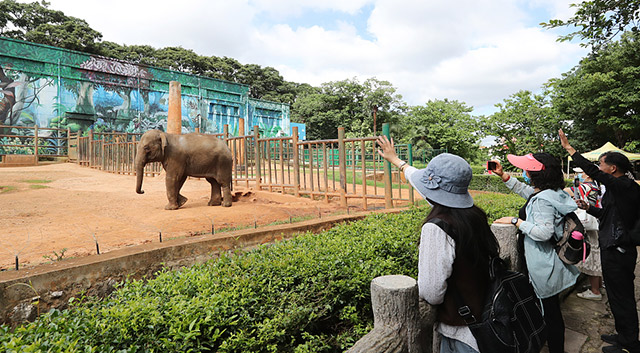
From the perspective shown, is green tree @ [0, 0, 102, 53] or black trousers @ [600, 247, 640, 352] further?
green tree @ [0, 0, 102, 53]

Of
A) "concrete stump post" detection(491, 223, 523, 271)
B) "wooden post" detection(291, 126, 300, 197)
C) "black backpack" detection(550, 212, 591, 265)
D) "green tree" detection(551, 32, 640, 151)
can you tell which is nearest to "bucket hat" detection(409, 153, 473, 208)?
"black backpack" detection(550, 212, 591, 265)

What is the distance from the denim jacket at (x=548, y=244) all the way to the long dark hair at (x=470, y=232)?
3.35 feet

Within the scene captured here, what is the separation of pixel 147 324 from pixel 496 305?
173 centimetres

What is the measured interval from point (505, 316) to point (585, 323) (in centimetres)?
293

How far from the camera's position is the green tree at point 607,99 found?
64.8 ft

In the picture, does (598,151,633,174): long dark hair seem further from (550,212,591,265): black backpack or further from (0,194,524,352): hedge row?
(0,194,524,352): hedge row

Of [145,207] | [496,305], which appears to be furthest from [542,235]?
[145,207]

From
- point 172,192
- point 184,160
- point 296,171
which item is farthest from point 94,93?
point 296,171

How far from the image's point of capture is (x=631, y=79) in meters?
19.8

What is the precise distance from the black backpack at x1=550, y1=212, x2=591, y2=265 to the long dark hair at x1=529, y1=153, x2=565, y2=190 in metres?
0.25

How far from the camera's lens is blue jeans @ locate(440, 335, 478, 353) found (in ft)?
5.67

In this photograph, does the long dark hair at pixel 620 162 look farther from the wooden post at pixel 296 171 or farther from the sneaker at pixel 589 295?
the wooden post at pixel 296 171

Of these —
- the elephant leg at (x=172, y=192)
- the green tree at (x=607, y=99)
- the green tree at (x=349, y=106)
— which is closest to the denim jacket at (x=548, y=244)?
the elephant leg at (x=172, y=192)

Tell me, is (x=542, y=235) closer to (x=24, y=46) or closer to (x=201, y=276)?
(x=201, y=276)
